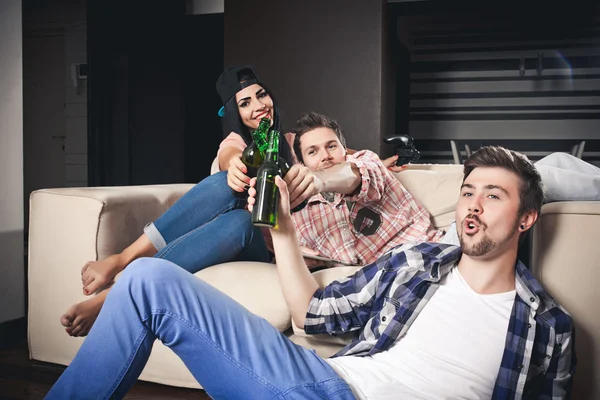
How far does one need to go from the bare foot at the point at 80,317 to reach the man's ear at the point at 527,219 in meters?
1.27

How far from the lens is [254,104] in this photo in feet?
7.73

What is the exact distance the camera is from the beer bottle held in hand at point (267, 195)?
4.45 ft

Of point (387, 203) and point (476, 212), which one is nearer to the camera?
point (476, 212)

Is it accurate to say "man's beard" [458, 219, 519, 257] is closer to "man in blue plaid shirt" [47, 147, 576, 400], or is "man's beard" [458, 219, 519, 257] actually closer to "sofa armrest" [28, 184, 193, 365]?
"man in blue plaid shirt" [47, 147, 576, 400]

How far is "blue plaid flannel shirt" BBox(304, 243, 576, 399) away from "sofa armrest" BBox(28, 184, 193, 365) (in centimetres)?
94

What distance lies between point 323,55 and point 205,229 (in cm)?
313

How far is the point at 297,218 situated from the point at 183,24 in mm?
3963

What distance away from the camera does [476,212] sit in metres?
1.39

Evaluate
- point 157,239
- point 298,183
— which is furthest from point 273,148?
point 157,239

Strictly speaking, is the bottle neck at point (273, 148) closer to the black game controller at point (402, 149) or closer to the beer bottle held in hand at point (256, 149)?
the beer bottle held in hand at point (256, 149)

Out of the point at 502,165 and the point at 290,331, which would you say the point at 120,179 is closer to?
the point at 290,331

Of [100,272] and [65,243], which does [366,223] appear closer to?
[100,272]

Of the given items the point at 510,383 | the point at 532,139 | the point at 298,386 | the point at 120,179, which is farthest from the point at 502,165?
the point at 532,139

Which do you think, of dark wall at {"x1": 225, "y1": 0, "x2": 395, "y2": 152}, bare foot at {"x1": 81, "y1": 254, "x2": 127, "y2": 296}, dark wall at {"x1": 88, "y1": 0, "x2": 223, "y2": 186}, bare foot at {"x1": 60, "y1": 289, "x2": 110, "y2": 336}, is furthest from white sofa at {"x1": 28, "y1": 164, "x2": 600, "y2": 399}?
dark wall at {"x1": 88, "y1": 0, "x2": 223, "y2": 186}
